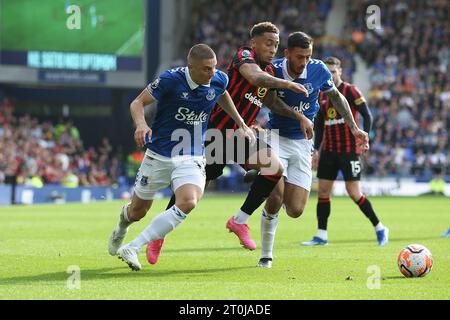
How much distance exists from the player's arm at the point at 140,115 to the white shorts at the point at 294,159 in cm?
186

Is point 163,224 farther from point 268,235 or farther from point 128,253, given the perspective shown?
point 268,235

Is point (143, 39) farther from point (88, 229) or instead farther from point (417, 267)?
point (417, 267)

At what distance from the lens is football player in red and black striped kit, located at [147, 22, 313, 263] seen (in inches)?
345

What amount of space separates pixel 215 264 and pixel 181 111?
1.90 metres

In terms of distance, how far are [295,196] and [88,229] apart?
6233 millimetres

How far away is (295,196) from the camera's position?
9367mm

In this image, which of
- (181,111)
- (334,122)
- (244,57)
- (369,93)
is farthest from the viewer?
(369,93)

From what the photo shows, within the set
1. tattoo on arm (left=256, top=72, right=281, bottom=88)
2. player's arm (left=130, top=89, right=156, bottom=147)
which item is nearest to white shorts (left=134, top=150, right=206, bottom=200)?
player's arm (left=130, top=89, right=156, bottom=147)

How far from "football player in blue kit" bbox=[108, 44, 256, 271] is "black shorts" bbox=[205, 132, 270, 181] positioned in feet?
1.59

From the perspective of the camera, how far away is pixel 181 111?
8.30 meters

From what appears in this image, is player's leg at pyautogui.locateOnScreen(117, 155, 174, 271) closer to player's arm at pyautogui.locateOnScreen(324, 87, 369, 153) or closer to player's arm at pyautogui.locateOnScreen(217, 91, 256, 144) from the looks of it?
player's arm at pyautogui.locateOnScreen(217, 91, 256, 144)

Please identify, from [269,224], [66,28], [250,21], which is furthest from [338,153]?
[250,21]

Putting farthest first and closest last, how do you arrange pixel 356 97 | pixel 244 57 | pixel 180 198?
pixel 356 97
pixel 244 57
pixel 180 198
